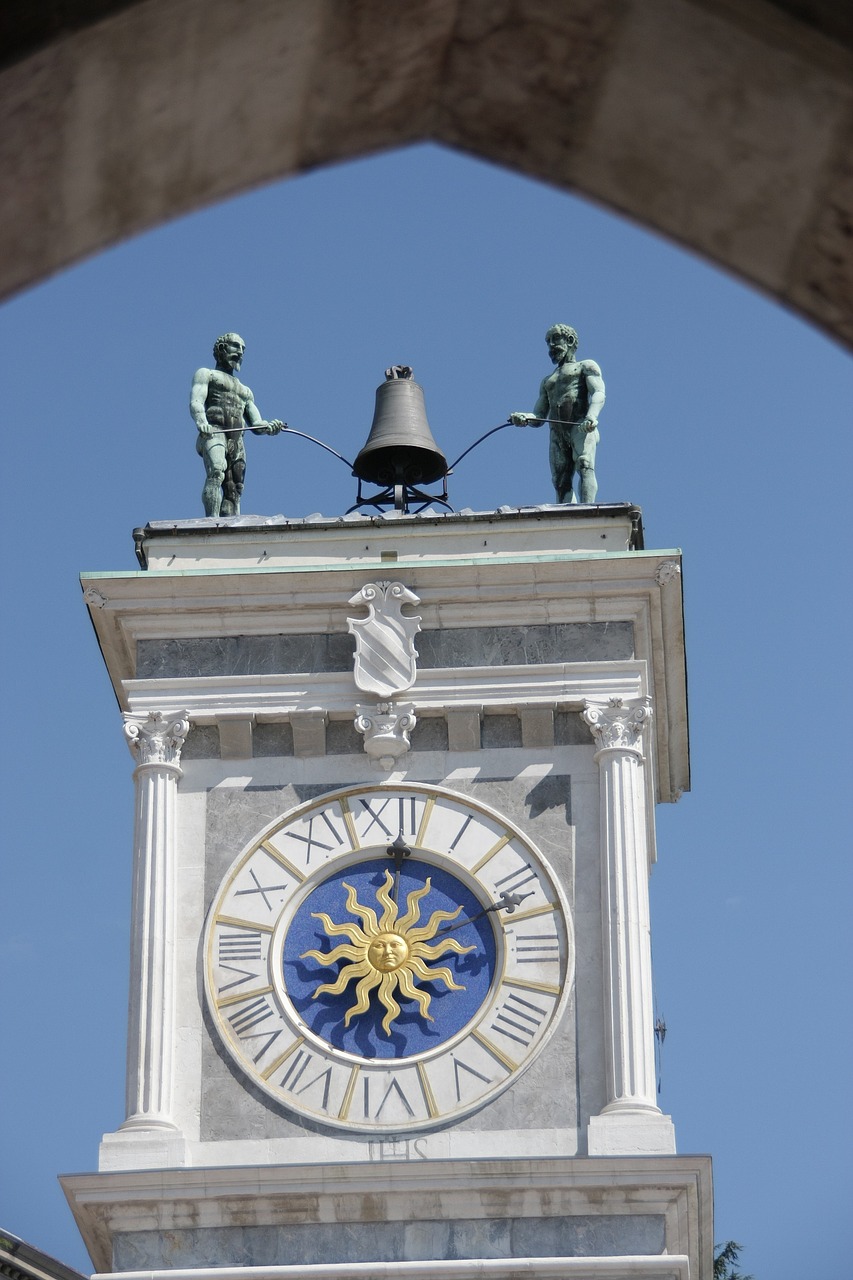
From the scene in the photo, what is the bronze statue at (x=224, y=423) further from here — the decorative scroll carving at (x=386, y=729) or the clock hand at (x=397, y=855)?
the clock hand at (x=397, y=855)

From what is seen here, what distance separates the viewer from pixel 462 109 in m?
4.53

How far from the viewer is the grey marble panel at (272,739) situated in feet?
81.9

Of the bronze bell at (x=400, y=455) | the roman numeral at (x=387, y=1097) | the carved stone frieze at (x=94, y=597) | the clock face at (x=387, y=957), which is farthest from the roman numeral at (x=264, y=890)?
the bronze bell at (x=400, y=455)

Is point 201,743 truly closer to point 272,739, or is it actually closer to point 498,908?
point 272,739

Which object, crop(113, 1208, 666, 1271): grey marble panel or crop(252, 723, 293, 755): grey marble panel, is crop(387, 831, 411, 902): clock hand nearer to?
crop(252, 723, 293, 755): grey marble panel

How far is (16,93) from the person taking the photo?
4.15m

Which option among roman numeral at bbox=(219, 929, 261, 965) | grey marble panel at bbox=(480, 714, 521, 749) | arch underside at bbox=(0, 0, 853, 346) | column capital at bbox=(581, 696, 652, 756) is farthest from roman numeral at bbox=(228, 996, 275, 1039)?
arch underside at bbox=(0, 0, 853, 346)

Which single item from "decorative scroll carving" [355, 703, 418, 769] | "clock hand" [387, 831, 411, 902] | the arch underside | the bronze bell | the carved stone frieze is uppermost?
the bronze bell

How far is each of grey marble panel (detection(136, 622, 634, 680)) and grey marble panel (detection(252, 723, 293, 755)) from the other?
18.6 inches

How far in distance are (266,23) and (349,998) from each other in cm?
1979

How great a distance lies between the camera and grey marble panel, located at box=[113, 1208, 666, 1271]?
22312 mm

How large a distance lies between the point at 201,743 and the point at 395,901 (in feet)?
7.65

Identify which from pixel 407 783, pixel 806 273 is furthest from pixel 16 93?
pixel 407 783

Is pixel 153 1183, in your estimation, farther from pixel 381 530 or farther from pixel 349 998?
pixel 381 530
